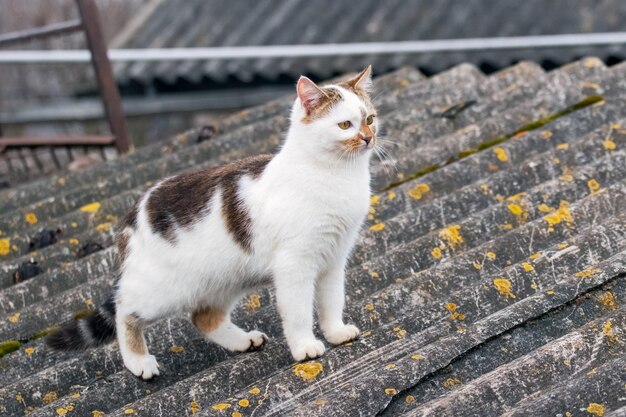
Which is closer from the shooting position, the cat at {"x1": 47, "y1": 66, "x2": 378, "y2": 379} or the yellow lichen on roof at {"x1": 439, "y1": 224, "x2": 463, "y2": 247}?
the cat at {"x1": 47, "y1": 66, "x2": 378, "y2": 379}

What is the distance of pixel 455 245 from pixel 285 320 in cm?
80

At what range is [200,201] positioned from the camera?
9.95ft

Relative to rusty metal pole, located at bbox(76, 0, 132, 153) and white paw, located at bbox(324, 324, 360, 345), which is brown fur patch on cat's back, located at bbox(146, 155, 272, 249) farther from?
rusty metal pole, located at bbox(76, 0, 132, 153)

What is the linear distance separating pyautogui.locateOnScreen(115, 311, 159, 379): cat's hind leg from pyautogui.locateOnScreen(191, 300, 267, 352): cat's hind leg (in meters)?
0.20

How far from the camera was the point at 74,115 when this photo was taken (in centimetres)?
816

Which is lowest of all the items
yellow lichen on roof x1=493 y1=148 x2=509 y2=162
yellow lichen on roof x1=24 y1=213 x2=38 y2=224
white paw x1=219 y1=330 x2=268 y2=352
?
white paw x1=219 y1=330 x2=268 y2=352

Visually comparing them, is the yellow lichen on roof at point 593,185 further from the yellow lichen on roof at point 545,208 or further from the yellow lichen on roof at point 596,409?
the yellow lichen on roof at point 596,409

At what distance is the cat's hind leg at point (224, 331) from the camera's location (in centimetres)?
304

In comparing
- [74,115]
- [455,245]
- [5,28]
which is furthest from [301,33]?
[5,28]

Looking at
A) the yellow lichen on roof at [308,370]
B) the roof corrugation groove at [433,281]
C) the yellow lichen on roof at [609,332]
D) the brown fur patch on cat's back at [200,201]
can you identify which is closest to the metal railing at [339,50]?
the roof corrugation groove at [433,281]

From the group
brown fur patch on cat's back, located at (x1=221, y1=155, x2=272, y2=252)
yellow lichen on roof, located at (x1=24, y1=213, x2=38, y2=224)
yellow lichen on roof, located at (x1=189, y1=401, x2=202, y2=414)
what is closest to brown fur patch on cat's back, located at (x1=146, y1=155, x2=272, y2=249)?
brown fur patch on cat's back, located at (x1=221, y1=155, x2=272, y2=252)

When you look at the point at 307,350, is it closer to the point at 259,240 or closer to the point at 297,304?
the point at 297,304

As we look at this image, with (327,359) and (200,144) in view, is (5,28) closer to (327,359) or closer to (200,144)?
(200,144)

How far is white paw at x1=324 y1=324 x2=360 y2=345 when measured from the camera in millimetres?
2920
